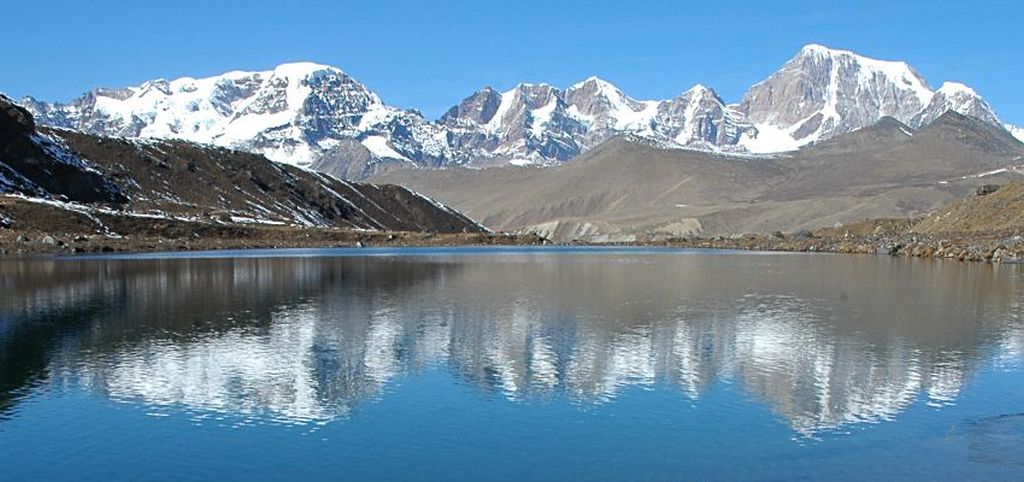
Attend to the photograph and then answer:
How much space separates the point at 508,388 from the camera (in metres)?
26.7

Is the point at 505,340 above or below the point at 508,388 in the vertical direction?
above

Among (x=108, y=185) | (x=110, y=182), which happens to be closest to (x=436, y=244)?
(x=108, y=185)

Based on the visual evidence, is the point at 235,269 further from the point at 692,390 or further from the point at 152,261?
the point at 692,390

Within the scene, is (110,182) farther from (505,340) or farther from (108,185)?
(505,340)

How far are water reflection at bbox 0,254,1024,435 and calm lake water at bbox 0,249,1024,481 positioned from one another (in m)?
0.16

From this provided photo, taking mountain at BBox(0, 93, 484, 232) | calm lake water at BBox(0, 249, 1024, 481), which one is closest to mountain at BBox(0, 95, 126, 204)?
mountain at BBox(0, 93, 484, 232)

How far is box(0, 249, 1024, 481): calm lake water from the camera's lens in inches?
767

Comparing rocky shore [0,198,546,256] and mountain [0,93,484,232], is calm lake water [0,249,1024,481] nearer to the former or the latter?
rocky shore [0,198,546,256]

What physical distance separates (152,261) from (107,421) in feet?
240

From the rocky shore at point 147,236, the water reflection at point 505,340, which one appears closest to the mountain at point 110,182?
the rocky shore at point 147,236

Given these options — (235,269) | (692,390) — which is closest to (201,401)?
(692,390)

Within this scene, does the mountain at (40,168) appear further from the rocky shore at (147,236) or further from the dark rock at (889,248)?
the dark rock at (889,248)

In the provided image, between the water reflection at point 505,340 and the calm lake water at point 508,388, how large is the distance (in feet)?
0.52

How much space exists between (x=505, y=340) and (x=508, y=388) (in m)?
8.56
